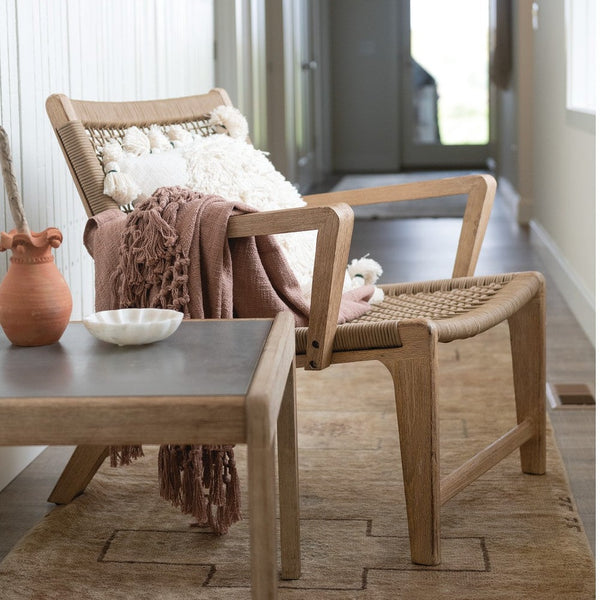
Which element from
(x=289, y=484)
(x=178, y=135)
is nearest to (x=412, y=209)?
(x=178, y=135)

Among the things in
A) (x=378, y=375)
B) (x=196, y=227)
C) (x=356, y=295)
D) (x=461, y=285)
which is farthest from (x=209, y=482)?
(x=378, y=375)

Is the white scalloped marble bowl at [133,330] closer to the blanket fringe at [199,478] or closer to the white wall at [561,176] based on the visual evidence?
the blanket fringe at [199,478]

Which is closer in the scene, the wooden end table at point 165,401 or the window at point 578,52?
the wooden end table at point 165,401

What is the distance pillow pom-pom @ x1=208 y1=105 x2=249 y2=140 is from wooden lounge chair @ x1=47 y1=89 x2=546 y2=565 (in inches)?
1.1

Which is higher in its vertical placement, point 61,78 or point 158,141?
point 61,78

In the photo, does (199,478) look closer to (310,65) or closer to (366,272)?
(366,272)

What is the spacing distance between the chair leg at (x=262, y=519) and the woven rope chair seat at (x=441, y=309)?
1.88 feet

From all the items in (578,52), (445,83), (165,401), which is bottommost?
(165,401)

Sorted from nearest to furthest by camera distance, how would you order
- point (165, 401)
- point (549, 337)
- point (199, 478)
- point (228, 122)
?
point (165, 401) < point (199, 478) < point (228, 122) < point (549, 337)

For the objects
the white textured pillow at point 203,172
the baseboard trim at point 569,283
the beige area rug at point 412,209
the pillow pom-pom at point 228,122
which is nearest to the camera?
the white textured pillow at point 203,172

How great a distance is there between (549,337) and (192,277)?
1.70 meters

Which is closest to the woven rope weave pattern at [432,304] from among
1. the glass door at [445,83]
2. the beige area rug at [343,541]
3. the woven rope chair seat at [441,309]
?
the woven rope chair seat at [441,309]

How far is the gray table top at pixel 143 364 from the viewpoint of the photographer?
94cm

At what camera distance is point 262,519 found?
91 cm
